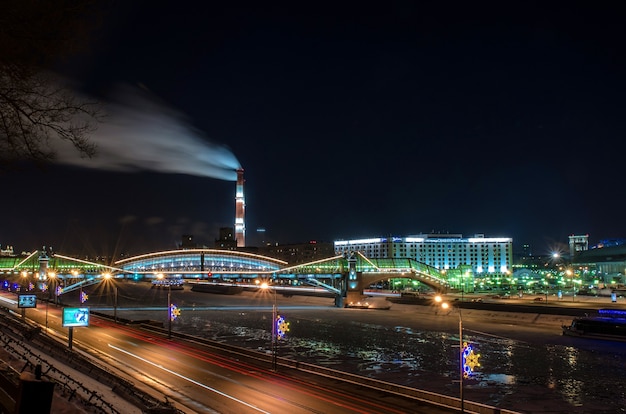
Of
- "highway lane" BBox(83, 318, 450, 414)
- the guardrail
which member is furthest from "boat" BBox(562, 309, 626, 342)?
"highway lane" BBox(83, 318, 450, 414)

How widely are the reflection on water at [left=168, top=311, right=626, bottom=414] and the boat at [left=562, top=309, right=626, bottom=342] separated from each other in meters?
8.55

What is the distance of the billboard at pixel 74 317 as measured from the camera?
3475 centimetres

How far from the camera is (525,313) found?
258ft

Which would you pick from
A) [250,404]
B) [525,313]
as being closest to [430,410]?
[250,404]

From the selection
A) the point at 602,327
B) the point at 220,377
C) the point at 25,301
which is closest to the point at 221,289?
the point at 25,301

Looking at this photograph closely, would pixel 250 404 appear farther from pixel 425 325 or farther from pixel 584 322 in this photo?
pixel 425 325

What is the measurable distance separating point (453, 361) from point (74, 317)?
2938cm

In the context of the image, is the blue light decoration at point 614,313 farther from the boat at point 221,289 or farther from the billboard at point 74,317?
the boat at point 221,289

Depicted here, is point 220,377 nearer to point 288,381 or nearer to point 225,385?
point 225,385

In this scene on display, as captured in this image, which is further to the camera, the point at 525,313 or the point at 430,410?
the point at 525,313

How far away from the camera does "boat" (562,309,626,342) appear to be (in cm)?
5781

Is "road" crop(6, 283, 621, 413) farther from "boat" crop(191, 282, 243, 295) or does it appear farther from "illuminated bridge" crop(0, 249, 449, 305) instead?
"boat" crop(191, 282, 243, 295)

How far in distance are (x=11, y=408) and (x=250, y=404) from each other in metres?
19.9

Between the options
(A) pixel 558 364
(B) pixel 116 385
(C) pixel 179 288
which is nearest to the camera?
(B) pixel 116 385
